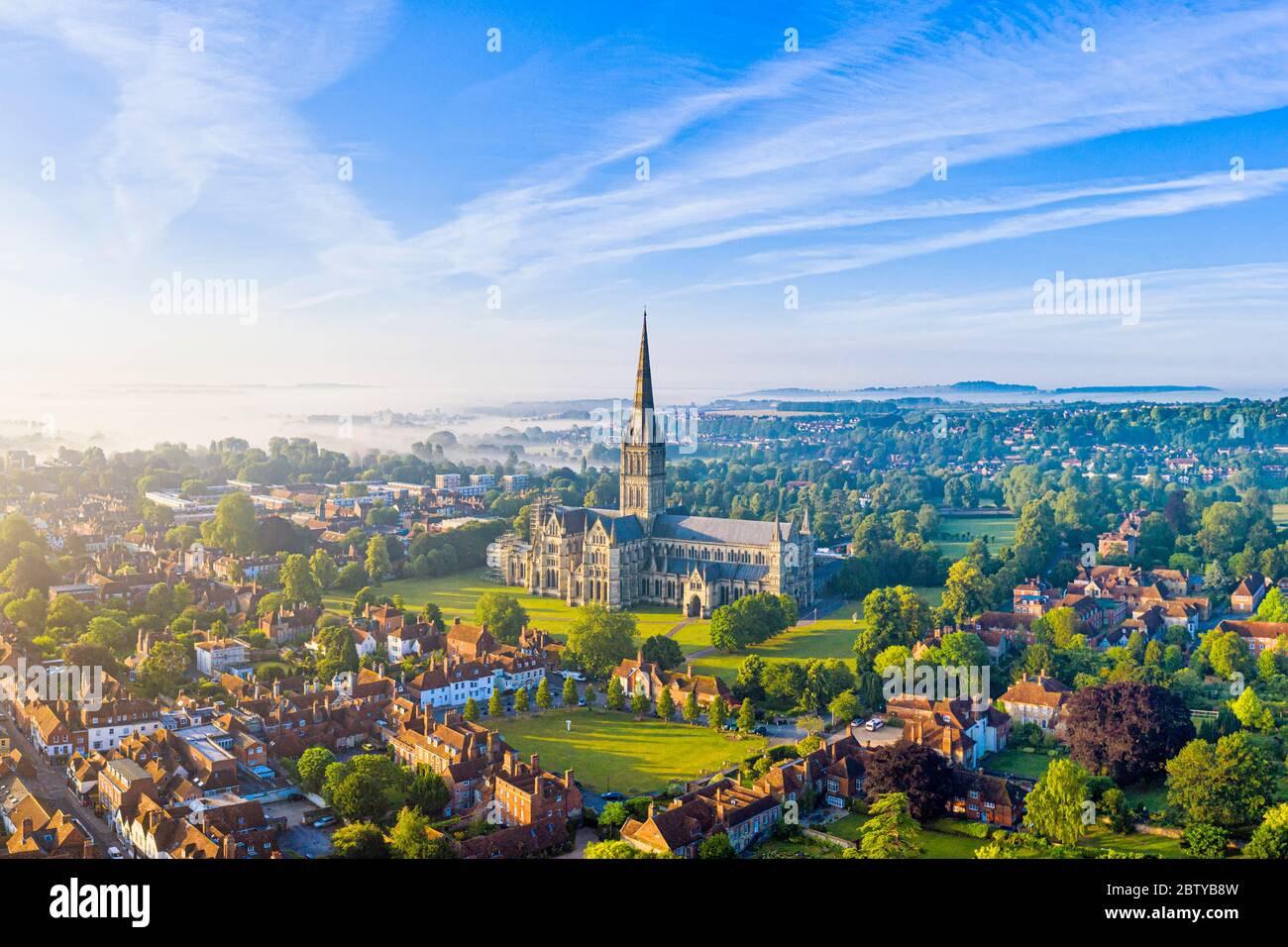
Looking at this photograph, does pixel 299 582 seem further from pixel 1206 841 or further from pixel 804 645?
pixel 1206 841

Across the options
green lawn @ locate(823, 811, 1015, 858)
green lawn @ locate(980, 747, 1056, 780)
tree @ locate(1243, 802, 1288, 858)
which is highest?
tree @ locate(1243, 802, 1288, 858)

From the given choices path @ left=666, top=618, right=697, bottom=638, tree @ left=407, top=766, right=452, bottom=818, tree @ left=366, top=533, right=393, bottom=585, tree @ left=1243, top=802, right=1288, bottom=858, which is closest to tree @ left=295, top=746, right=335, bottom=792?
tree @ left=407, top=766, right=452, bottom=818

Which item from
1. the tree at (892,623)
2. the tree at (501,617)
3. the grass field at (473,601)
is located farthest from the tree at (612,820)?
the grass field at (473,601)

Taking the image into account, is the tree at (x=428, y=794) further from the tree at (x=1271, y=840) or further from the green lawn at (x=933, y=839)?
the tree at (x=1271, y=840)

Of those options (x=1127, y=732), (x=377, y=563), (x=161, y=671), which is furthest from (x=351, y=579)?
(x=1127, y=732)

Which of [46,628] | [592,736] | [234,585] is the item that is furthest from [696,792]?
Answer: [234,585]

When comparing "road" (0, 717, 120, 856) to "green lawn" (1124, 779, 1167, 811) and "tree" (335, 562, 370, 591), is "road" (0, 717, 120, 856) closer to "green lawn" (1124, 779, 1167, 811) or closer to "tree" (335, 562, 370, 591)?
"green lawn" (1124, 779, 1167, 811)
